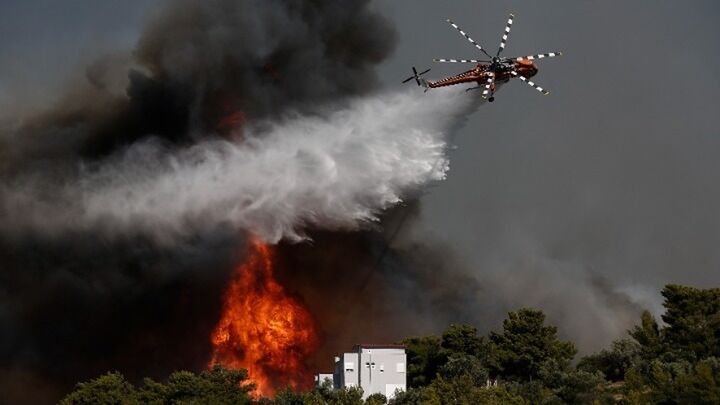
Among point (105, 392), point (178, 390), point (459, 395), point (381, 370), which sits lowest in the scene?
point (459, 395)

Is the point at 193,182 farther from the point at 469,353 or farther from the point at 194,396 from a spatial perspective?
the point at 469,353

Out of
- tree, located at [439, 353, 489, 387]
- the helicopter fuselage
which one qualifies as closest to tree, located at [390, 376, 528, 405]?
tree, located at [439, 353, 489, 387]

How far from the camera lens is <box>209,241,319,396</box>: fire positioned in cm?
14100

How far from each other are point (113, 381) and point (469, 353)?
39.6 m

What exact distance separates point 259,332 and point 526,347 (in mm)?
31084

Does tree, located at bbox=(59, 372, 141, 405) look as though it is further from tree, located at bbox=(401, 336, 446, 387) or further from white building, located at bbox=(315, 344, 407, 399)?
tree, located at bbox=(401, 336, 446, 387)

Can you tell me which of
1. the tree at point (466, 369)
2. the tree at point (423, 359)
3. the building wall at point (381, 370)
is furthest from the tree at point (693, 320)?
the building wall at point (381, 370)

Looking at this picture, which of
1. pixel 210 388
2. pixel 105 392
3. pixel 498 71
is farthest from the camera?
pixel 105 392

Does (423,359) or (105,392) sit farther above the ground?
(423,359)

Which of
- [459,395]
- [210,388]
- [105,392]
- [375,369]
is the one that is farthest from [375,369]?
[105,392]

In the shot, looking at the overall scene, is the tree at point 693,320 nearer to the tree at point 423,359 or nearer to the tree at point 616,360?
the tree at point 616,360

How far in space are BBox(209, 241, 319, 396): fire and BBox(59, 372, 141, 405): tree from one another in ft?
36.8

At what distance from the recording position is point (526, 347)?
5256 inches

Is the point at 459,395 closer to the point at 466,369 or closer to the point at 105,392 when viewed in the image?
the point at 466,369
